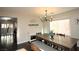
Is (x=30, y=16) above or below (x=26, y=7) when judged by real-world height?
below

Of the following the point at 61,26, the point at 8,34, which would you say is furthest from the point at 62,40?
the point at 8,34

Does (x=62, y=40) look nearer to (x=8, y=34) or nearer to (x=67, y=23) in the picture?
(x=67, y=23)

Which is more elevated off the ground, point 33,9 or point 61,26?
point 33,9

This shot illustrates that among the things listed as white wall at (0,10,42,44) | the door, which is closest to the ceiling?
white wall at (0,10,42,44)

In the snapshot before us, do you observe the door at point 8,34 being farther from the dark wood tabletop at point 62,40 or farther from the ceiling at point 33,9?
the dark wood tabletop at point 62,40

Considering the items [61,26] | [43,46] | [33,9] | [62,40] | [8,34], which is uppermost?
[33,9]

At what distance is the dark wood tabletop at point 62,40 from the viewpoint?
1327 mm

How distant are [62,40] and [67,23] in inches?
11.7

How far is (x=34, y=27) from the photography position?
1455 millimetres

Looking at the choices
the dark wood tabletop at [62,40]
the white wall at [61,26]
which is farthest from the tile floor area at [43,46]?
the white wall at [61,26]

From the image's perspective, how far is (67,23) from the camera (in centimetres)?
139
